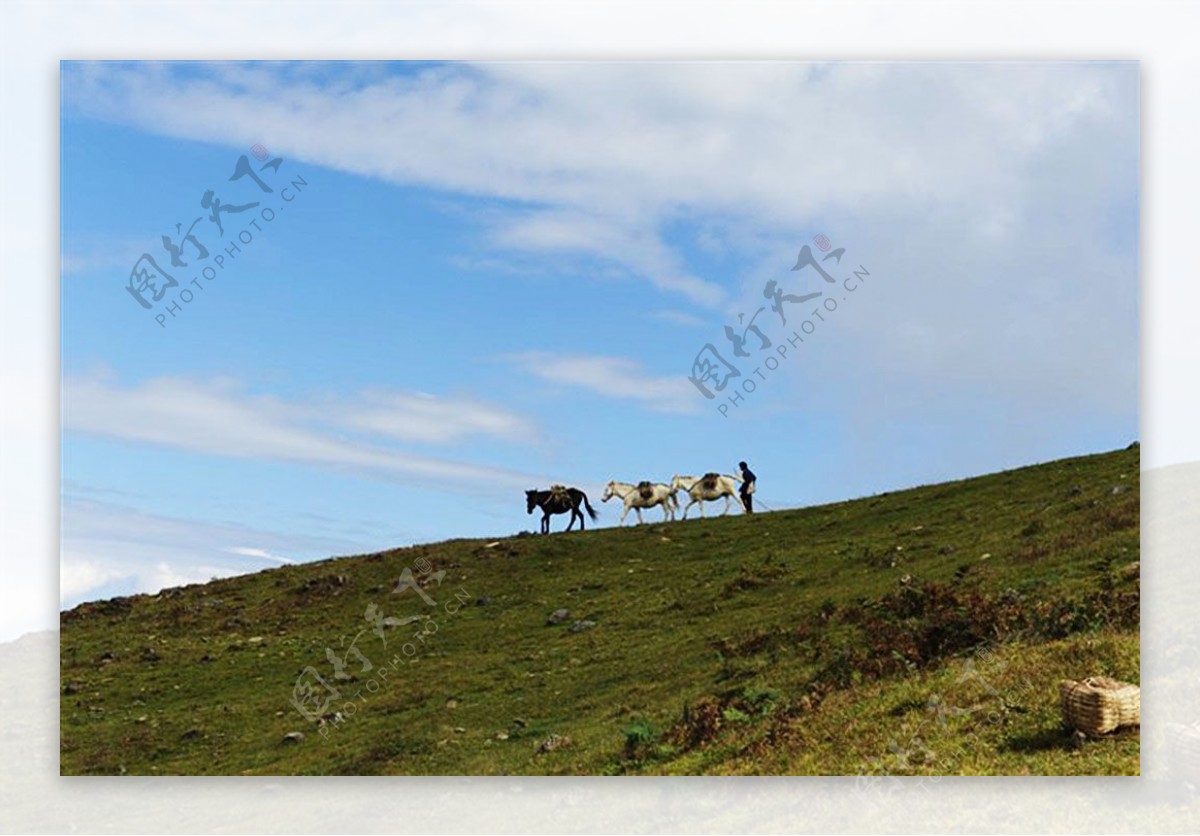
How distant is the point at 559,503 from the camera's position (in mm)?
30031

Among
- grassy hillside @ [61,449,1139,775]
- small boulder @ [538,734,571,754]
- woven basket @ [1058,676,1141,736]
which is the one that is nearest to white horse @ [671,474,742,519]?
grassy hillside @ [61,449,1139,775]

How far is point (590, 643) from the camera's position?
2288 centimetres

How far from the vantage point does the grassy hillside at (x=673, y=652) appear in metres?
15.6

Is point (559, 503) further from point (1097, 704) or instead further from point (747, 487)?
point (1097, 704)

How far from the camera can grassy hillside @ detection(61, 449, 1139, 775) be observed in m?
15.6

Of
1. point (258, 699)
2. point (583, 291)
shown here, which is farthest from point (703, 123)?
point (258, 699)

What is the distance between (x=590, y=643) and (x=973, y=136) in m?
11.7

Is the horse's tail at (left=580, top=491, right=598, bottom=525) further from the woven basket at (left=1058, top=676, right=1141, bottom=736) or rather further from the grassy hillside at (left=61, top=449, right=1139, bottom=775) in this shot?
the woven basket at (left=1058, top=676, right=1141, bottom=736)

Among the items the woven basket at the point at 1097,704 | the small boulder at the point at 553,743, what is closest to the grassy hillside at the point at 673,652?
the small boulder at the point at 553,743

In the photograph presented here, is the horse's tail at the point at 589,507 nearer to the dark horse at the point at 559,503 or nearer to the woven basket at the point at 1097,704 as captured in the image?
the dark horse at the point at 559,503

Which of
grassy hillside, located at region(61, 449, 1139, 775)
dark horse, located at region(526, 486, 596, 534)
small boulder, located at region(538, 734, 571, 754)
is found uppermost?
dark horse, located at region(526, 486, 596, 534)

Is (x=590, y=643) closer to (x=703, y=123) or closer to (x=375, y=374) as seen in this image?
(x=375, y=374)

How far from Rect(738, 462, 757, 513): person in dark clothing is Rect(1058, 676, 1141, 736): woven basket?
651 centimetres

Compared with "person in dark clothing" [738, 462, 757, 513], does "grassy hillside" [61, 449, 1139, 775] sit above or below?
below
